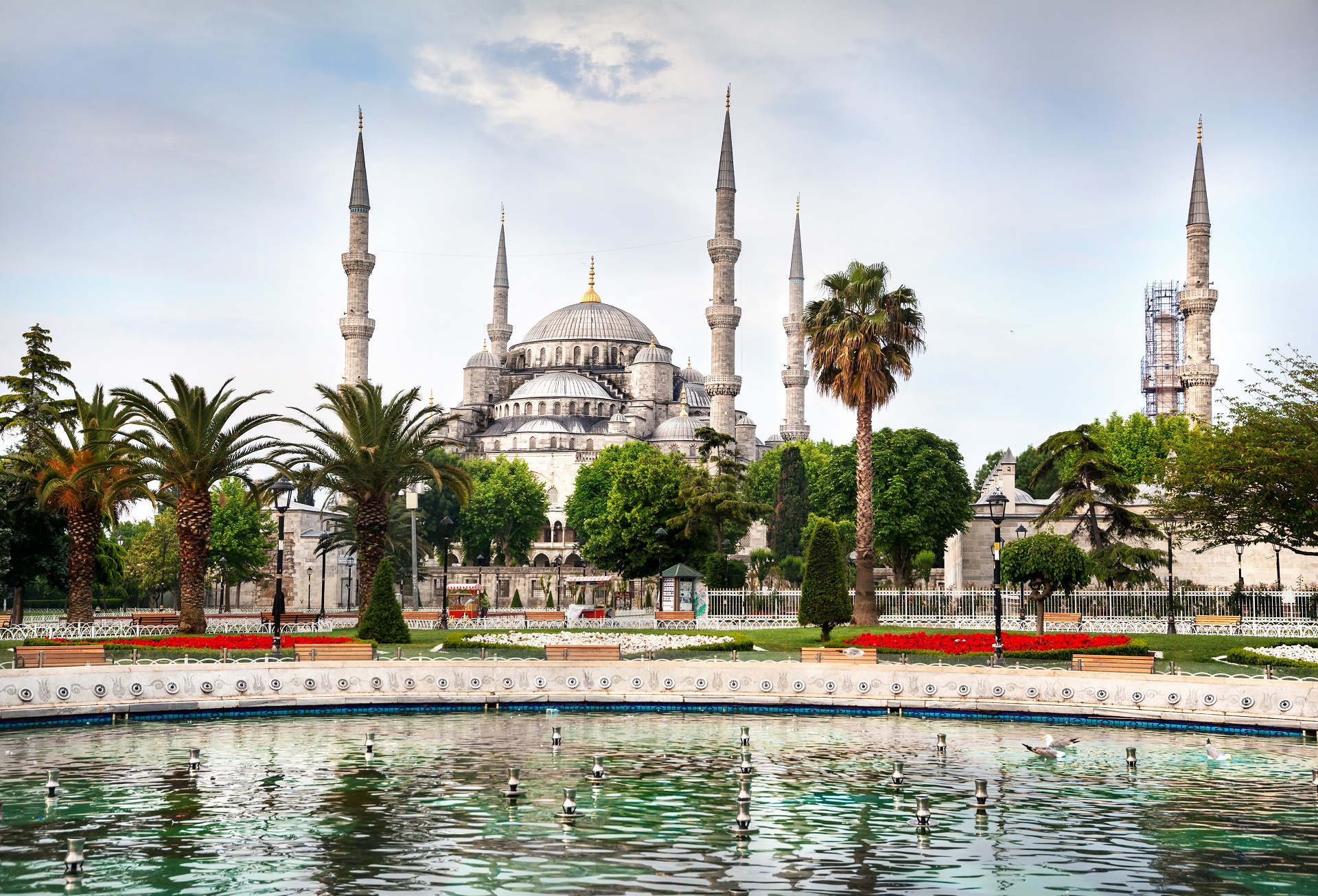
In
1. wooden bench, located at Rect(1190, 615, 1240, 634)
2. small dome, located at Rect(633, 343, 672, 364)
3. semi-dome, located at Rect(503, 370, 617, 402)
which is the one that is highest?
small dome, located at Rect(633, 343, 672, 364)

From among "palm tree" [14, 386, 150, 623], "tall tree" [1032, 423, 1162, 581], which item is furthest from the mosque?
"palm tree" [14, 386, 150, 623]

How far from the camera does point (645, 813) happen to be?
12758 mm

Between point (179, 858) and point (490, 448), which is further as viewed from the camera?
point (490, 448)

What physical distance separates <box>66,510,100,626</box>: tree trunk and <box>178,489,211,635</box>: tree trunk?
6.26ft

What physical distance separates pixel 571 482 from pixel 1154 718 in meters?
75.1

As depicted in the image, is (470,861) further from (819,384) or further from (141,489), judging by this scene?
(819,384)

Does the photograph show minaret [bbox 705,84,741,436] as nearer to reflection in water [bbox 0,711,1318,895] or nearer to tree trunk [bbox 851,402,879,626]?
tree trunk [bbox 851,402,879,626]

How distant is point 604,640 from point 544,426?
224 feet

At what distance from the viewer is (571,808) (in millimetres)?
12484

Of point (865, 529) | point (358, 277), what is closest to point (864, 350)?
point (865, 529)

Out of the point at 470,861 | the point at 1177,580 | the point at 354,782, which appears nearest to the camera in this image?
the point at 470,861

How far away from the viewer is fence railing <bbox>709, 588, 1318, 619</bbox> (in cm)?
3350

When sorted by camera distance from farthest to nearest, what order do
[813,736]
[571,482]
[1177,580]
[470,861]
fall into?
1. [571,482]
2. [1177,580]
3. [813,736]
4. [470,861]

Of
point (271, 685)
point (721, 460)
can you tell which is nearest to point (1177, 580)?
point (721, 460)
